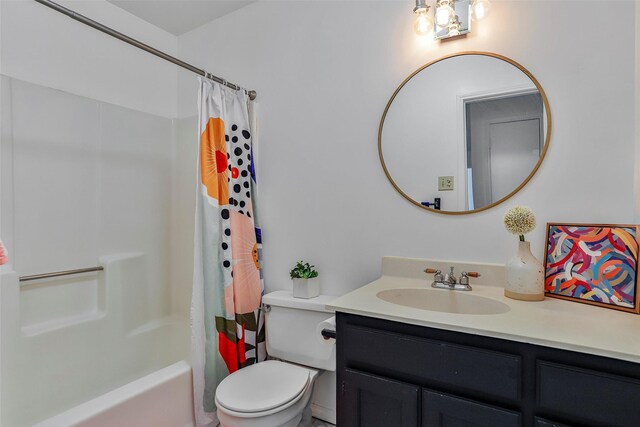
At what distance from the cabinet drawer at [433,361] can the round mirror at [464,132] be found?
0.69 m

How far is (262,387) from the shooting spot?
1468 mm

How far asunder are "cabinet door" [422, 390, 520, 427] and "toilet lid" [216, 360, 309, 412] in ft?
1.91

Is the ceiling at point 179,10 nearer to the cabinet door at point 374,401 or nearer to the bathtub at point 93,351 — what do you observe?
the bathtub at point 93,351

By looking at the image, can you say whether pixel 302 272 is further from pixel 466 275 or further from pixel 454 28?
pixel 454 28

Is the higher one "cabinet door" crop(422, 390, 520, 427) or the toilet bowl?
"cabinet door" crop(422, 390, 520, 427)

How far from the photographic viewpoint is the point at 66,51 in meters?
1.99

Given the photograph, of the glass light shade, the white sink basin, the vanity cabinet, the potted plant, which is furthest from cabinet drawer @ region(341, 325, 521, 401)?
the glass light shade

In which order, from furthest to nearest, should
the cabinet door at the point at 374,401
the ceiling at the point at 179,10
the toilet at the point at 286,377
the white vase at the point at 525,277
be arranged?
the ceiling at the point at 179,10, the toilet at the point at 286,377, the white vase at the point at 525,277, the cabinet door at the point at 374,401

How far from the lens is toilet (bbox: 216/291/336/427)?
52.7 inches

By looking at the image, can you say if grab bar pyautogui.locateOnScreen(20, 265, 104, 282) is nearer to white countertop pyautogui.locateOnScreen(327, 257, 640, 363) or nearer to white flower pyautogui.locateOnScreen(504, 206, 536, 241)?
white countertop pyautogui.locateOnScreen(327, 257, 640, 363)

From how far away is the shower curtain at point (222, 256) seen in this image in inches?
67.9

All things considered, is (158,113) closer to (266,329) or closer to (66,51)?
(66,51)

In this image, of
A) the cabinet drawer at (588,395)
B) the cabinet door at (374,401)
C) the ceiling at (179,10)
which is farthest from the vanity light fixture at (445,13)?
the cabinet door at (374,401)

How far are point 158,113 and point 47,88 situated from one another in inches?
28.0
